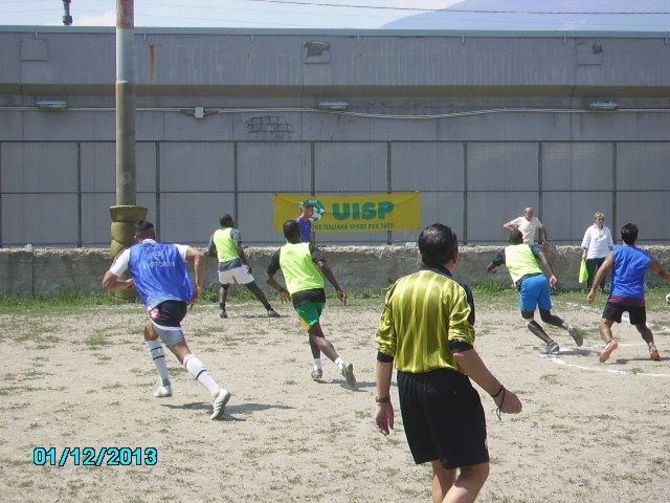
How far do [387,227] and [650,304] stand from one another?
23.6 feet

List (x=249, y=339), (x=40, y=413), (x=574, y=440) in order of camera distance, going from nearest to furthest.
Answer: (x=574, y=440)
(x=40, y=413)
(x=249, y=339)

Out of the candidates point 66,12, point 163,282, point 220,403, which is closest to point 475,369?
point 220,403

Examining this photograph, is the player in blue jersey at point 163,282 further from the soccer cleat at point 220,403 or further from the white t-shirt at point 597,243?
the white t-shirt at point 597,243

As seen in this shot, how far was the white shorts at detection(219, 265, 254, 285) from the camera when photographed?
17109 mm

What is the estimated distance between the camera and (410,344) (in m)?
5.54

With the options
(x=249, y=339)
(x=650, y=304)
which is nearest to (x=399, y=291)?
(x=249, y=339)

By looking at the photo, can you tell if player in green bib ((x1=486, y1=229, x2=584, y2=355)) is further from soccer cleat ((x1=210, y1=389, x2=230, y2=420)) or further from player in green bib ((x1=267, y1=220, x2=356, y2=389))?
Result: soccer cleat ((x1=210, y1=389, x2=230, y2=420))

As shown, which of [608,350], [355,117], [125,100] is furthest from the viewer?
[355,117]

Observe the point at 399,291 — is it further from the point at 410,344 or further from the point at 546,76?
the point at 546,76

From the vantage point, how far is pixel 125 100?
1938 centimetres

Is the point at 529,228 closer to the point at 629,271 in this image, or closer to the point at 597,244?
the point at 597,244

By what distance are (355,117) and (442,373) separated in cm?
2461
